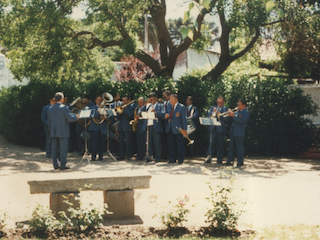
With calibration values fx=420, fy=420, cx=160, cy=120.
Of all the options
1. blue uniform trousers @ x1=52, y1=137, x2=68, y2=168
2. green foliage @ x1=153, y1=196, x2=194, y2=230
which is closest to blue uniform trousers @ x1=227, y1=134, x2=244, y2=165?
blue uniform trousers @ x1=52, y1=137, x2=68, y2=168

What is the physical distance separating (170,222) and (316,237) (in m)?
1.90

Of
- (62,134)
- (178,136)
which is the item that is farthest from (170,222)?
(178,136)

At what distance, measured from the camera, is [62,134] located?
10922 mm

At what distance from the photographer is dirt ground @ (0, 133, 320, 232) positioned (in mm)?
6461

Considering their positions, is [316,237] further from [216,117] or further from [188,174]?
[216,117]

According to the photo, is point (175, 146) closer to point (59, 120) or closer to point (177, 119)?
point (177, 119)

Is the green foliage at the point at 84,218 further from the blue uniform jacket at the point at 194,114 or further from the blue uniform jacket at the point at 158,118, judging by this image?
the blue uniform jacket at the point at 194,114

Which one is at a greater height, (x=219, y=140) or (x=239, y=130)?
(x=239, y=130)

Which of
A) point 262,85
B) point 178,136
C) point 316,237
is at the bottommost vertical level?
point 316,237

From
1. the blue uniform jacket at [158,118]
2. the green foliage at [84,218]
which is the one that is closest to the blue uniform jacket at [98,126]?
the blue uniform jacket at [158,118]

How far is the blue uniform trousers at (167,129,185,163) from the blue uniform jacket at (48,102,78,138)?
11.0 feet

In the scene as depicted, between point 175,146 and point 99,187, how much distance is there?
719 centimetres

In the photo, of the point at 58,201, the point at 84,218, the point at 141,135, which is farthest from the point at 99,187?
the point at 141,135

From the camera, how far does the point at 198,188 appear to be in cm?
853
